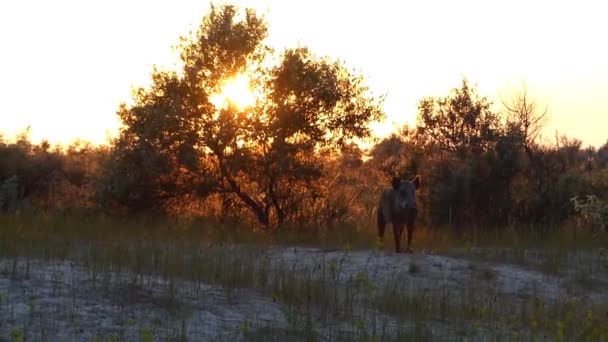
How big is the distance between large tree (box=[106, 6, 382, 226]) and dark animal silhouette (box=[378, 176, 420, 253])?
13.9 ft

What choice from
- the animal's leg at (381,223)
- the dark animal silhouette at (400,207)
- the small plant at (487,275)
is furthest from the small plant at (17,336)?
the animal's leg at (381,223)

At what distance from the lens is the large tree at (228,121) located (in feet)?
75.8

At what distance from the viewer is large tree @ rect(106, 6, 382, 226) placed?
75.8ft

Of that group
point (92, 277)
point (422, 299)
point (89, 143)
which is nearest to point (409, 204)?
point (422, 299)

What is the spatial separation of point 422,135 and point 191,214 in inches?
324

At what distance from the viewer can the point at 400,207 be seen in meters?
19.0

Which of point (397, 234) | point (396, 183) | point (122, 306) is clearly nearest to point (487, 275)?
point (397, 234)

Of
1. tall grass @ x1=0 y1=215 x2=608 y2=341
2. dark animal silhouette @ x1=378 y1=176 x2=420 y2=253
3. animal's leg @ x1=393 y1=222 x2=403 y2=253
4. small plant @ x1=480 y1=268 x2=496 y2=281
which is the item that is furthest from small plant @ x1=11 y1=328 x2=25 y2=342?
dark animal silhouette @ x1=378 y1=176 x2=420 y2=253

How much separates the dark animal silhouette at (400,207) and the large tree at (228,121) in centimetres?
425

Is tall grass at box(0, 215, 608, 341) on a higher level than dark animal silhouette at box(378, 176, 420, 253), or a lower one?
lower

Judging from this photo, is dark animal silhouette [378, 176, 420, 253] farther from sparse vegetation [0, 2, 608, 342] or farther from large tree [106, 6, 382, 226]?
large tree [106, 6, 382, 226]

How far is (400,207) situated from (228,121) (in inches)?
241

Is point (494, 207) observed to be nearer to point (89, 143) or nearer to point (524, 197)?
point (524, 197)

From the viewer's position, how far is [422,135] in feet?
91.6
